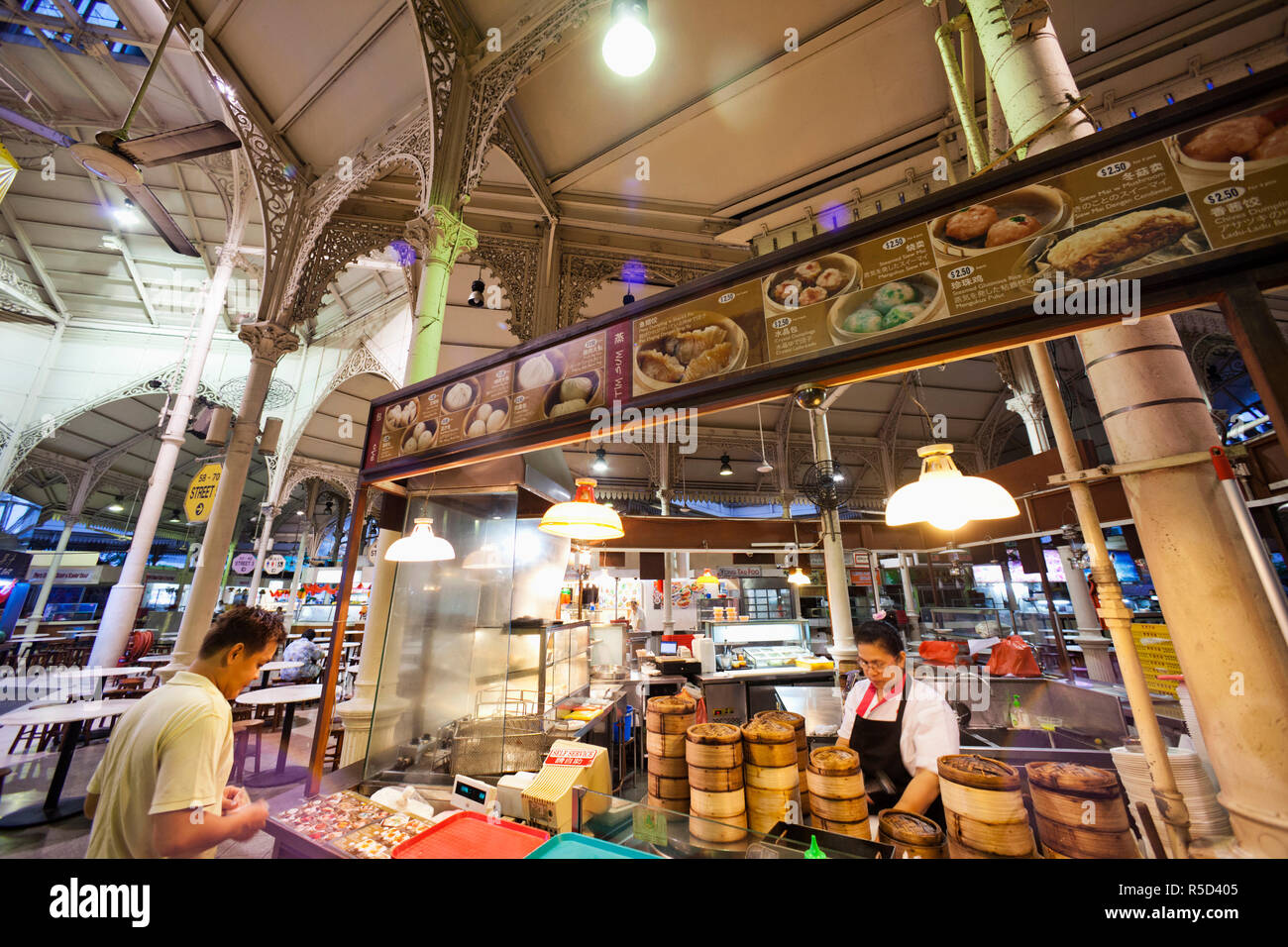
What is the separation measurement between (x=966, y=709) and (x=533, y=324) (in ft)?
22.7

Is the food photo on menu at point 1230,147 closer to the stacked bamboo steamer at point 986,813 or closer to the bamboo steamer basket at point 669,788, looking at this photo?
the stacked bamboo steamer at point 986,813

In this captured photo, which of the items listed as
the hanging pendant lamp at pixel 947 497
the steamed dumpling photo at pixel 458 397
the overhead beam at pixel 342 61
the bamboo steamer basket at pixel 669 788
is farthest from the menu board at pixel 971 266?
the overhead beam at pixel 342 61

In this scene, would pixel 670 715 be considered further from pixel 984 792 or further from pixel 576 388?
pixel 576 388

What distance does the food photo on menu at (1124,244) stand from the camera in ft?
4.40

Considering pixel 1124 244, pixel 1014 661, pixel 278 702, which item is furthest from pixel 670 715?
pixel 1014 661

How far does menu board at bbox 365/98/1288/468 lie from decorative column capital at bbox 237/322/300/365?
6418 millimetres

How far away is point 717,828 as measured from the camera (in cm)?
170

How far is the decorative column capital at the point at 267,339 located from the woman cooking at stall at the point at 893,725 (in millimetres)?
8074

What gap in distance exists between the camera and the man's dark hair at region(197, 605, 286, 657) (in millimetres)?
1918

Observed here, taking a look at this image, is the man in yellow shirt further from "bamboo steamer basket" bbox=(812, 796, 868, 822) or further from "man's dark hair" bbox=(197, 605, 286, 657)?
"bamboo steamer basket" bbox=(812, 796, 868, 822)

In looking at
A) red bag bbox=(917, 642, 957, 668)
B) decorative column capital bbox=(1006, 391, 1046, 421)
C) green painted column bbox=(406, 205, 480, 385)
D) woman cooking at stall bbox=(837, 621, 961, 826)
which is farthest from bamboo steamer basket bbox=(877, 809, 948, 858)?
decorative column capital bbox=(1006, 391, 1046, 421)

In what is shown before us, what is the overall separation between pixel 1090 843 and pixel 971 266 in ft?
5.95

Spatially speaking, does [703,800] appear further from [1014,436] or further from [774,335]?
[1014,436]

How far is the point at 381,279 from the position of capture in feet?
37.9
